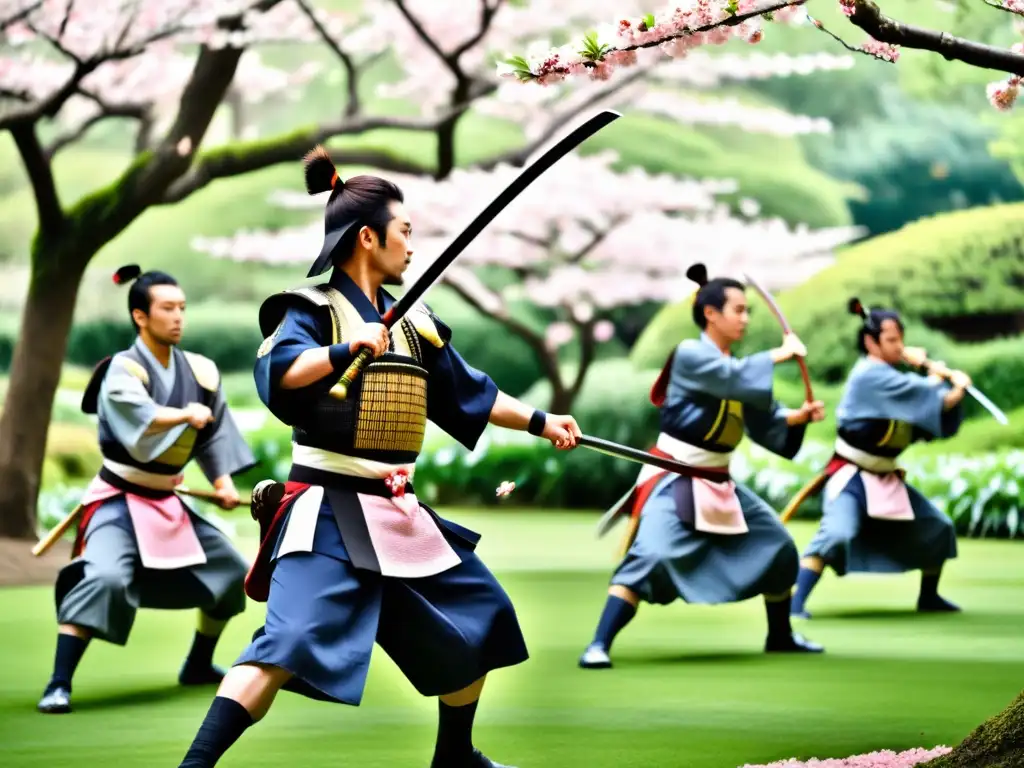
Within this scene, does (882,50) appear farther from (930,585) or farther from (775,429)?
(930,585)

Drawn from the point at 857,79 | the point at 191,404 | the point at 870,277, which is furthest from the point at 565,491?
the point at 191,404

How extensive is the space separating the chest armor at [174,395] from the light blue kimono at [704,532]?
1.32m

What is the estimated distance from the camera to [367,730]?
3.60 meters

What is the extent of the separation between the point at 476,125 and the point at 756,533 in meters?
12.0

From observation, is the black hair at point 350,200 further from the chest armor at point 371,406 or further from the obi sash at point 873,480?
the obi sash at point 873,480

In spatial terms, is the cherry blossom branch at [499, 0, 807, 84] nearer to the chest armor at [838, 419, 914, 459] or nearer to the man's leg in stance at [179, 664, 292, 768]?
the man's leg in stance at [179, 664, 292, 768]

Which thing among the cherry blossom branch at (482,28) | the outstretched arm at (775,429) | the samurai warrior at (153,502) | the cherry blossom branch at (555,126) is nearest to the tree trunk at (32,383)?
the cherry blossom branch at (482,28)

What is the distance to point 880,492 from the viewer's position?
573 centimetres

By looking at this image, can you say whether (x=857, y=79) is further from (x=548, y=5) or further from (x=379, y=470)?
(x=379, y=470)

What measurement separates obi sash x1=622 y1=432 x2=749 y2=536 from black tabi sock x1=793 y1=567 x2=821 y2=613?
1016mm

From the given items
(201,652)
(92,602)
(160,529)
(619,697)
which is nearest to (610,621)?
(619,697)

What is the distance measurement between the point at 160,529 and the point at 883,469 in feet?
9.56

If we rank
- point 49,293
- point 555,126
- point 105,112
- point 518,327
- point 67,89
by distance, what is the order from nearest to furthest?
point 67,89 → point 49,293 → point 105,112 → point 555,126 → point 518,327

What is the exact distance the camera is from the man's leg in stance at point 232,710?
8.03 feet
